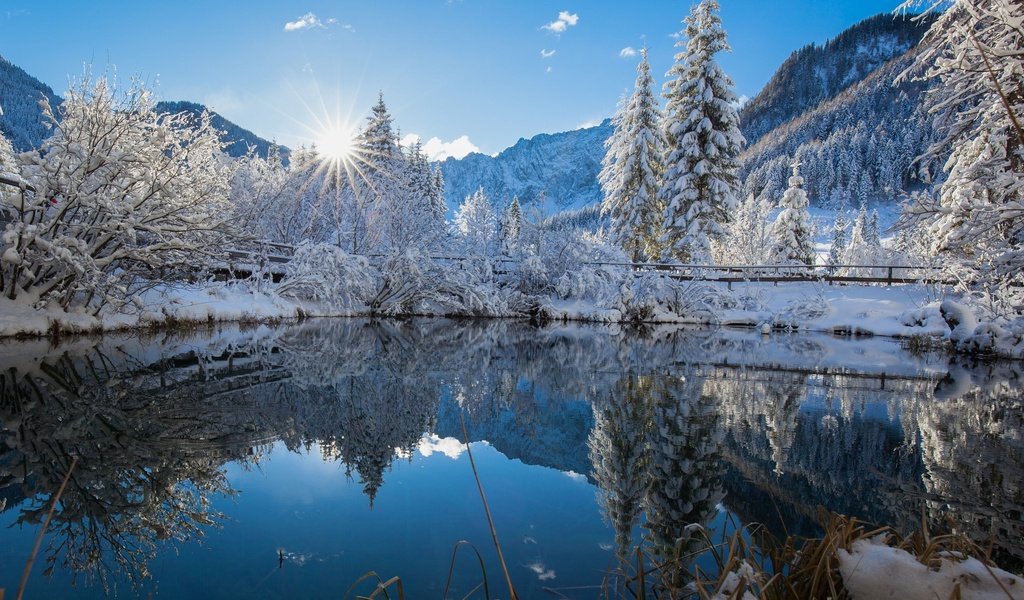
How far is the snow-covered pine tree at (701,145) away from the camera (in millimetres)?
24562

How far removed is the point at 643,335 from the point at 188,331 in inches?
500

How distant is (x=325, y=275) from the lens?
18.0 meters

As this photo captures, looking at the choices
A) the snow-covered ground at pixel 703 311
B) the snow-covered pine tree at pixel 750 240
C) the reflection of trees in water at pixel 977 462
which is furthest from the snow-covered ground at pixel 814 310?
the snow-covered pine tree at pixel 750 240

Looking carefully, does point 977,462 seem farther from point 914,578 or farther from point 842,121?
point 842,121

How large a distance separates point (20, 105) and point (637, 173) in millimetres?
124425

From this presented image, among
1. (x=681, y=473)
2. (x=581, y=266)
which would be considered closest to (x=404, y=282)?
(x=581, y=266)

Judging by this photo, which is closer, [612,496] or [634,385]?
[612,496]

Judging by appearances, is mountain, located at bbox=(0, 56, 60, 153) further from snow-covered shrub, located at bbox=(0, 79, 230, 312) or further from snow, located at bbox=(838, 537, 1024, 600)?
snow, located at bbox=(838, 537, 1024, 600)

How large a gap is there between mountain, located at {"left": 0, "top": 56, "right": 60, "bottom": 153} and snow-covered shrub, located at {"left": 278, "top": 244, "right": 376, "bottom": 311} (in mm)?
94394

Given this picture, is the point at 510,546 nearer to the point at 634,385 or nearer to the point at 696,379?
the point at 634,385

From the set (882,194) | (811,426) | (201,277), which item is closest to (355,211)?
(201,277)

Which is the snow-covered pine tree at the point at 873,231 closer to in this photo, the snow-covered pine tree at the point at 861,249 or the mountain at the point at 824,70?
the snow-covered pine tree at the point at 861,249

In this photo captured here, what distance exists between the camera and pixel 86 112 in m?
10.0

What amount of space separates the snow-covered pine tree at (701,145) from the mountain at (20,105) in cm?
10021
